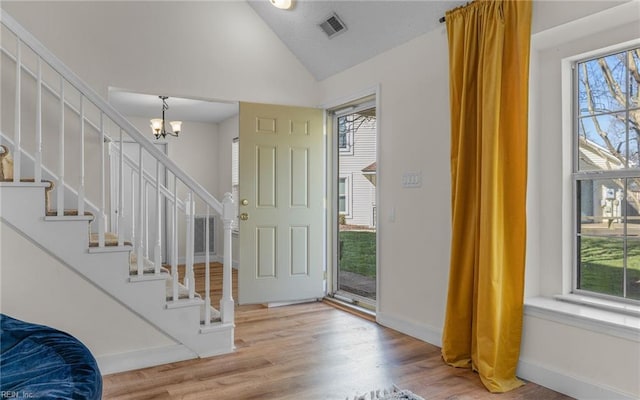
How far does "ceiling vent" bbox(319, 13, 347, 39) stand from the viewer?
150 inches

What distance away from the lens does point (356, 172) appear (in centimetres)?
474

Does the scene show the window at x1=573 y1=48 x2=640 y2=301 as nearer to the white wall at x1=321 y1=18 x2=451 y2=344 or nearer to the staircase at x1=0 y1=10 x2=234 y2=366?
the white wall at x1=321 y1=18 x2=451 y2=344

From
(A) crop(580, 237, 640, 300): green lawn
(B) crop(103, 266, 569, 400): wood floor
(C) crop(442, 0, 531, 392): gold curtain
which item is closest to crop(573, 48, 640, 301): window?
(A) crop(580, 237, 640, 300): green lawn

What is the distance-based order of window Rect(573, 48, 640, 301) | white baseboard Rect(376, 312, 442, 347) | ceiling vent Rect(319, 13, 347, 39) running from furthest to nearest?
ceiling vent Rect(319, 13, 347, 39) → white baseboard Rect(376, 312, 442, 347) → window Rect(573, 48, 640, 301)

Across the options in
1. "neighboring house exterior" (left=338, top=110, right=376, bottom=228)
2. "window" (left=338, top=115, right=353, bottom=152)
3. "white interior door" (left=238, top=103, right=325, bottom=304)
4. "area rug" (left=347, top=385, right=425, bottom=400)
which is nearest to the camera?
"area rug" (left=347, top=385, right=425, bottom=400)

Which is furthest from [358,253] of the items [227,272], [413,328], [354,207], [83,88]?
[83,88]

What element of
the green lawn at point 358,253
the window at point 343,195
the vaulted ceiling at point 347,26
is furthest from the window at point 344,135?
the green lawn at point 358,253

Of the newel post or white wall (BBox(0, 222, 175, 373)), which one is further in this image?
the newel post

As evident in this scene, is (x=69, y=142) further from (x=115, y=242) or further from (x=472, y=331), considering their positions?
(x=472, y=331)

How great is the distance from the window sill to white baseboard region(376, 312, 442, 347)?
0.80 meters

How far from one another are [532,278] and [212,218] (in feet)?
18.6

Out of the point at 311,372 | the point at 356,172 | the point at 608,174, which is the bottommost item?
the point at 311,372

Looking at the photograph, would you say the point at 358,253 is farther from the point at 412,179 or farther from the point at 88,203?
the point at 88,203

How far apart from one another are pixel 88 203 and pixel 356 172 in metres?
2.66
